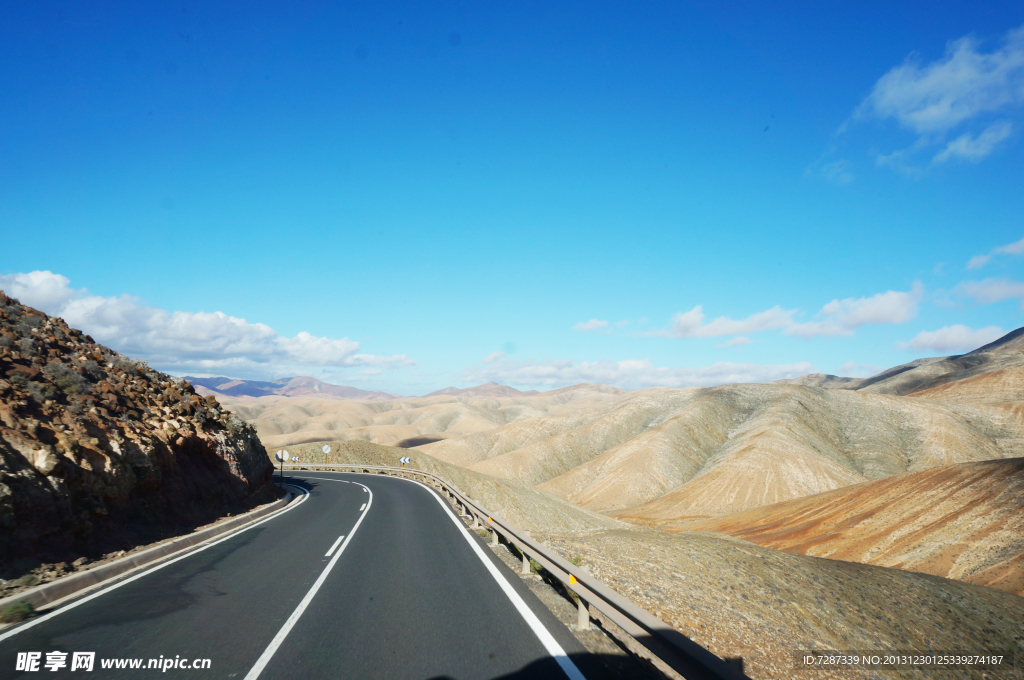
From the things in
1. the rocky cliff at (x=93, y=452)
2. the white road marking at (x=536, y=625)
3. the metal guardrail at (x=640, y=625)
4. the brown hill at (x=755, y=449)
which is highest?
the rocky cliff at (x=93, y=452)

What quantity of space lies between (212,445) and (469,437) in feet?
360

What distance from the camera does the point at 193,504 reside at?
1598 cm

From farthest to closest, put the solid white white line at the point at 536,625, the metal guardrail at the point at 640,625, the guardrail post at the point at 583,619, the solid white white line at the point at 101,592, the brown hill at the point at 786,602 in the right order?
1. the brown hill at the point at 786,602
2. the guardrail post at the point at 583,619
3. the solid white white line at the point at 101,592
4. the solid white white line at the point at 536,625
5. the metal guardrail at the point at 640,625

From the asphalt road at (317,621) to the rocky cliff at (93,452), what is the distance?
2551mm

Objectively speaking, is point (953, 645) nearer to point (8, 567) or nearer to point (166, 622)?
point (166, 622)

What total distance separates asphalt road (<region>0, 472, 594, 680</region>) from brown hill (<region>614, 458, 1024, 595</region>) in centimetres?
2190

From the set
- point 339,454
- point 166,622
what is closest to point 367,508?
point 166,622

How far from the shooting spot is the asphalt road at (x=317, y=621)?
5234 millimetres

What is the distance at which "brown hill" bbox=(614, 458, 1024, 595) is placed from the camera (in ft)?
74.2

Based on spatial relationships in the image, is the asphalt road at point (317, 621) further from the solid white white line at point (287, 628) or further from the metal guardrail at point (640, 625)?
the metal guardrail at point (640, 625)

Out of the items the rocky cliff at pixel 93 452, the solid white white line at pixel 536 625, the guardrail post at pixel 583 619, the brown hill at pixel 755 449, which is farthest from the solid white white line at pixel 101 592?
the brown hill at pixel 755 449

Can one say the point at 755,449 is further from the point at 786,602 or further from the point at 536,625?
the point at 536,625

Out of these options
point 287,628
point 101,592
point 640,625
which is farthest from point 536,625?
point 101,592

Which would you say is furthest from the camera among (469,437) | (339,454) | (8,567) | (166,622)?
(469,437)
